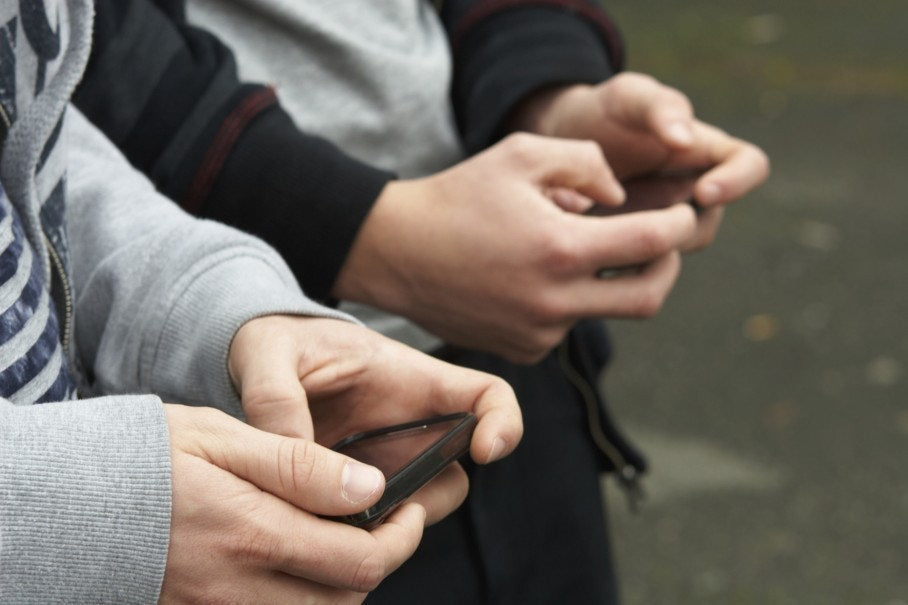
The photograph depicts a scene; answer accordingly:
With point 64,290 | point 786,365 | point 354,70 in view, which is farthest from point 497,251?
point 786,365

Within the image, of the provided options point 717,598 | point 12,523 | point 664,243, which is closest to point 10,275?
point 12,523

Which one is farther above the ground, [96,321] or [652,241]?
[96,321]

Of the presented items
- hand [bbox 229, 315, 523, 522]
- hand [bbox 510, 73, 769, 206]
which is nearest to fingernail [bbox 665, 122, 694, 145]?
hand [bbox 510, 73, 769, 206]

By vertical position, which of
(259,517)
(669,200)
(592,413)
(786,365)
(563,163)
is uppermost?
(259,517)

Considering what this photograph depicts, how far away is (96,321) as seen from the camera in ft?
3.07

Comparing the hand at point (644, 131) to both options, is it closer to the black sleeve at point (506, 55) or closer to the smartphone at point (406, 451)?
the black sleeve at point (506, 55)

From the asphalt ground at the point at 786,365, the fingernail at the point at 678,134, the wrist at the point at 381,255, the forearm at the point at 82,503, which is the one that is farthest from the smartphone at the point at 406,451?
the asphalt ground at the point at 786,365

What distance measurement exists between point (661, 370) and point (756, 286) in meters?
0.50

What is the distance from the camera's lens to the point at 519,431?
848 mm

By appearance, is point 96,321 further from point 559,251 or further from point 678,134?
point 678,134

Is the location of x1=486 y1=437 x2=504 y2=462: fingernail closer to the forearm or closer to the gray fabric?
the forearm

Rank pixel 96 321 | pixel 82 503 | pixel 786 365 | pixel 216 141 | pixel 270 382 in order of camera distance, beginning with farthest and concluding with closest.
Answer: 1. pixel 786 365
2. pixel 216 141
3. pixel 96 321
4. pixel 270 382
5. pixel 82 503

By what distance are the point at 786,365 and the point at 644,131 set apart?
1935 millimetres

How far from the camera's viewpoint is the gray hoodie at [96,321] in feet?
2.17
